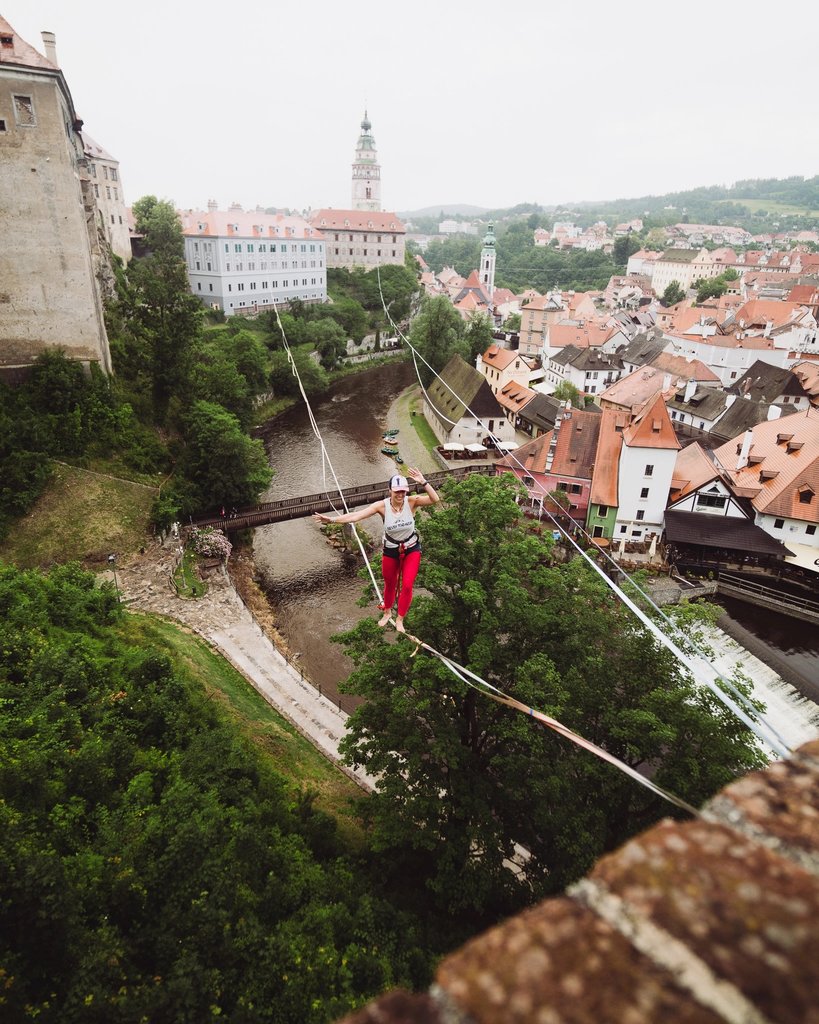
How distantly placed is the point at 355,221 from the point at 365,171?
42907 millimetres

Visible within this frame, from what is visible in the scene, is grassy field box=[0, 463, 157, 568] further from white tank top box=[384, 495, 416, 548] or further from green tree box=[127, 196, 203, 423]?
white tank top box=[384, 495, 416, 548]

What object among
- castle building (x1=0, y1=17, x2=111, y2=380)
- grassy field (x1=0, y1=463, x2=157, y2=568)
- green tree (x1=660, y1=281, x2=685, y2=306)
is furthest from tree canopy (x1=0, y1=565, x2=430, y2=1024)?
green tree (x1=660, y1=281, x2=685, y2=306)

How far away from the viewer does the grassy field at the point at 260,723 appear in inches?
600

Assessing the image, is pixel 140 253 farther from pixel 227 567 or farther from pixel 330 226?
pixel 227 567

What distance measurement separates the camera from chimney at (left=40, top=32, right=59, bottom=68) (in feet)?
89.8

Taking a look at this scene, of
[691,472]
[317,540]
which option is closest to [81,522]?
[317,540]

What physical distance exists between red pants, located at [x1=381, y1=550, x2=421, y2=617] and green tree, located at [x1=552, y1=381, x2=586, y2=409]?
44.2 metres

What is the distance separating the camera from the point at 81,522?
25.6 meters

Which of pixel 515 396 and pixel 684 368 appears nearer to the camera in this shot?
pixel 515 396

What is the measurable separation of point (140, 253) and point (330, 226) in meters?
37.5

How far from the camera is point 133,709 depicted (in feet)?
45.0

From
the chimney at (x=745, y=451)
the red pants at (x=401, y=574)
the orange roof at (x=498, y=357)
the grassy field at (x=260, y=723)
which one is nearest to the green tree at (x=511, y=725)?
the grassy field at (x=260, y=723)

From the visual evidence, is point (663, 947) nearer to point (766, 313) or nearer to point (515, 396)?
point (515, 396)

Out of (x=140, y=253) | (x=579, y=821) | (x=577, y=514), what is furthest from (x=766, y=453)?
(x=140, y=253)
